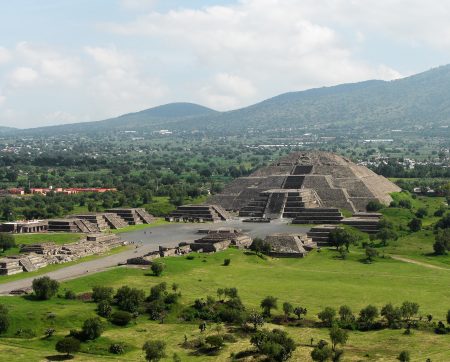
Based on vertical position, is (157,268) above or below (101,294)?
above

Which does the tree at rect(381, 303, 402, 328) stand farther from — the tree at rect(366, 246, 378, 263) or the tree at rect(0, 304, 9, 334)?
the tree at rect(0, 304, 9, 334)

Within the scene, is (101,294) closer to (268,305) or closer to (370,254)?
(268,305)

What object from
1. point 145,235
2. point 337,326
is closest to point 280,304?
point 337,326

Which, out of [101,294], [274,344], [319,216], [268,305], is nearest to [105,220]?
[319,216]

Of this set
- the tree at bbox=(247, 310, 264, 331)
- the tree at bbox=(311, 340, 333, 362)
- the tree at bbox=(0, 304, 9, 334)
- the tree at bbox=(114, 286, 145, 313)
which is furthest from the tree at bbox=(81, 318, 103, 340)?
the tree at bbox=(311, 340, 333, 362)

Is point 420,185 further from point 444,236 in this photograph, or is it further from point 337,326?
point 337,326

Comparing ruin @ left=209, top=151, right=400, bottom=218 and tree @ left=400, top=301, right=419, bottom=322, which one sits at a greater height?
ruin @ left=209, top=151, right=400, bottom=218
